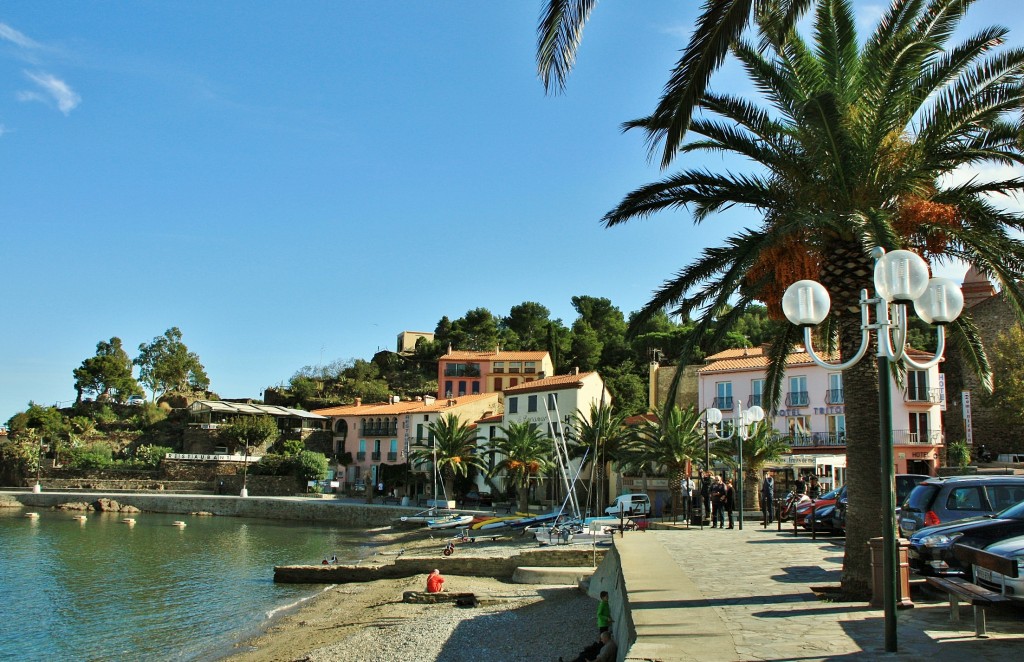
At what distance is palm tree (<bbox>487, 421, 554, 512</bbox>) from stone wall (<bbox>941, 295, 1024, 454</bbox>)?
2470cm

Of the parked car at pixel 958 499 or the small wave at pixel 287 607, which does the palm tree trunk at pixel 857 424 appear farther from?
the small wave at pixel 287 607

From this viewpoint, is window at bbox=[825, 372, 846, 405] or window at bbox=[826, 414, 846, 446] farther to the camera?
window at bbox=[825, 372, 846, 405]

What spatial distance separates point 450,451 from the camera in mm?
56438

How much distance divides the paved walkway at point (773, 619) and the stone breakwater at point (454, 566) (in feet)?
34.8

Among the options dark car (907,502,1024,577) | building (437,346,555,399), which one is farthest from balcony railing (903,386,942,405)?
building (437,346,555,399)

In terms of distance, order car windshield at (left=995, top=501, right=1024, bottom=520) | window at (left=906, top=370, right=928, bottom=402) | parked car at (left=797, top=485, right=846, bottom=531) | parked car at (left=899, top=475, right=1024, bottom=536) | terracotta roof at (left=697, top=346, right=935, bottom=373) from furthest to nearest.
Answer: terracotta roof at (left=697, top=346, right=935, bottom=373) < window at (left=906, top=370, right=928, bottom=402) < parked car at (left=797, top=485, right=846, bottom=531) < parked car at (left=899, top=475, right=1024, bottom=536) < car windshield at (left=995, top=501, right=1024, bottom=520)

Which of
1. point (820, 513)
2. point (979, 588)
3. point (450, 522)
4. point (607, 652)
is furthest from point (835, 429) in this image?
point (979, 588)

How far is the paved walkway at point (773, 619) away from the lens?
7578 millimetres

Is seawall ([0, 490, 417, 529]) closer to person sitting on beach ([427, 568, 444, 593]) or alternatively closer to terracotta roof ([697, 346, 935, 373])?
terracotta roof ([697, 346, 935, 373])

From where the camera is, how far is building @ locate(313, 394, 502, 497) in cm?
6631

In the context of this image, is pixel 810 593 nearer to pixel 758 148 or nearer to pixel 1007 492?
pixel 1007 492

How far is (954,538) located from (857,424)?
88.3 inches

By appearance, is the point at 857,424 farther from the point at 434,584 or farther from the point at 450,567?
the point at 450,567

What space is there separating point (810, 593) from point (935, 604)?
1.60m
